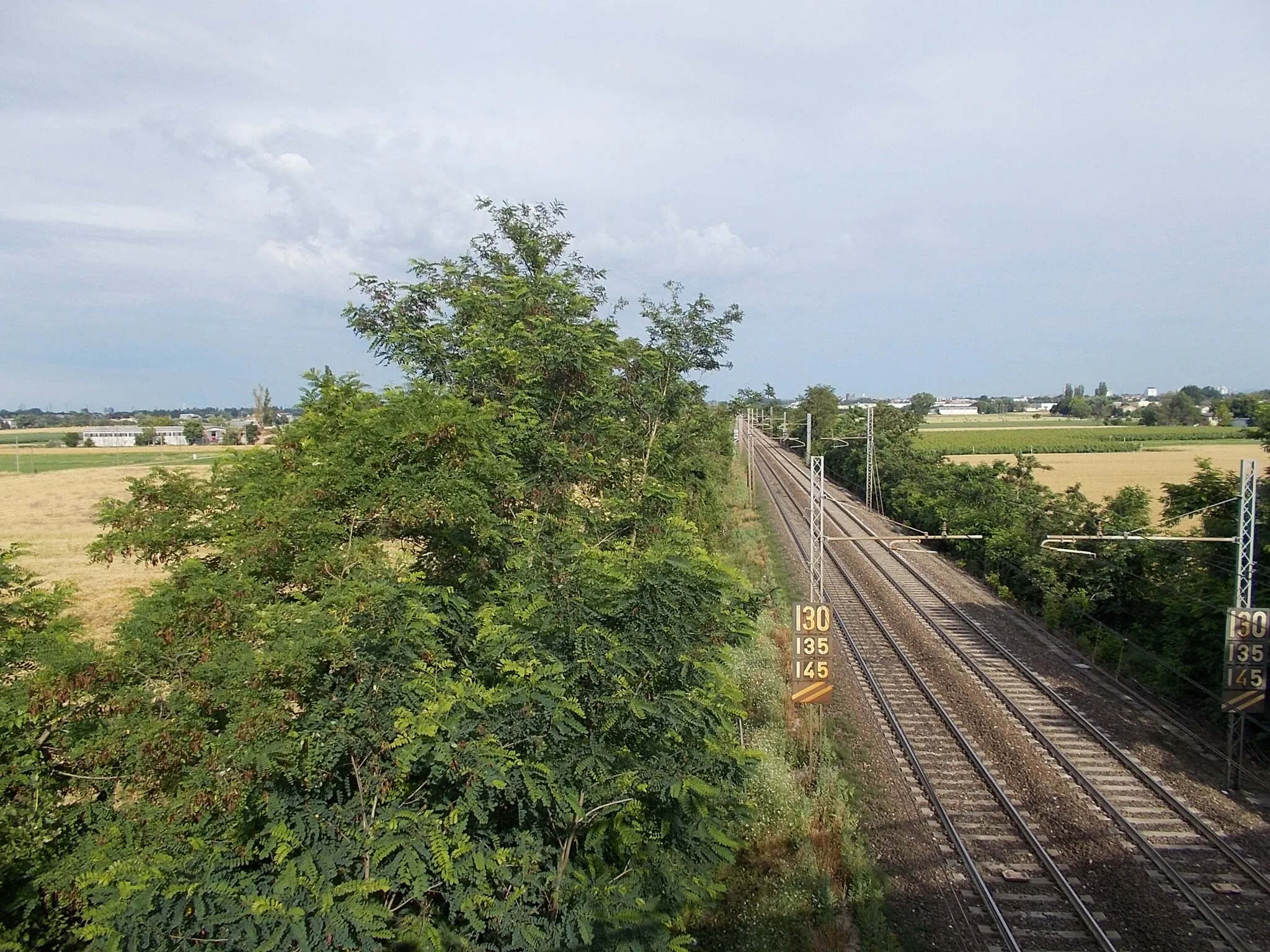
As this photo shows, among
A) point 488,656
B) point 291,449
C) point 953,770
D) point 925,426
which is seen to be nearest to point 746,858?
point 953,770

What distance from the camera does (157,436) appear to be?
110000 mm

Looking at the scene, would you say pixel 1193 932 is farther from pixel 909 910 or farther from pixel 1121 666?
pixel 1121 666

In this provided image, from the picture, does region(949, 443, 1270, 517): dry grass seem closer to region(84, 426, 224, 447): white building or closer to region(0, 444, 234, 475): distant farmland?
region(0, 444, 234, 475): distant farmland

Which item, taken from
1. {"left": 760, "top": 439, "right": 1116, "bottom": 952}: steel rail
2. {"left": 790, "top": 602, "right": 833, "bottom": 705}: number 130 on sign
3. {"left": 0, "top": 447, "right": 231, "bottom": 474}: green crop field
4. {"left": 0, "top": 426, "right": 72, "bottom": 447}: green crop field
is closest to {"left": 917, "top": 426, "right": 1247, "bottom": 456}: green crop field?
{"left": 760, "top": 439, "right": 1116, "bottom": 952}: steel rail

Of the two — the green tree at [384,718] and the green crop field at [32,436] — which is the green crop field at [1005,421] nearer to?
the green tree at [384,718]

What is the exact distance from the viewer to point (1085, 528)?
78.7 ft

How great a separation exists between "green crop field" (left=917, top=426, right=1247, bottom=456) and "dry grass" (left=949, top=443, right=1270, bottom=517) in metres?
2.80

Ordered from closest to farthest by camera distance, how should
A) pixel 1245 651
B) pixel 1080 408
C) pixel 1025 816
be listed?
pixel 1025 816, pixel 1245 651, pixel 1080 408

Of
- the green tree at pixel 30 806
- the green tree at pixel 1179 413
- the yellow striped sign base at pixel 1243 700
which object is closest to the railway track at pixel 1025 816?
the yellow striped sign base at pixel 1243 700

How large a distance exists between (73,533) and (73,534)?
0.23m

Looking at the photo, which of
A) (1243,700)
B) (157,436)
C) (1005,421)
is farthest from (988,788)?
(1005,421)

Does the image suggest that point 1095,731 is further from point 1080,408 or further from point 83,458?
point 1080,408

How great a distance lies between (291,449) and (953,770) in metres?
12.3

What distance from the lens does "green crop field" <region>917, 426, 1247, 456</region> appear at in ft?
291
